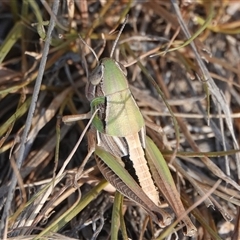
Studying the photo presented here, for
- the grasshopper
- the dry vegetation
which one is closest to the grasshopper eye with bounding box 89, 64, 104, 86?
the grasshopper

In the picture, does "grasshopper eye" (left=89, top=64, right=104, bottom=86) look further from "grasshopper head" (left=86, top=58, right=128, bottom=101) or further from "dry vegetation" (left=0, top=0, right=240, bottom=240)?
"dry vegetation" (left=0, top=0, right=240, bottom=240)

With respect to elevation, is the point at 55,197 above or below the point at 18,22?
below

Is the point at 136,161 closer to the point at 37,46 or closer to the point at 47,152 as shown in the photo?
the point at 47,152

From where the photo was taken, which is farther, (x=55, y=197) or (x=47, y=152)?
(x=47, y=152)

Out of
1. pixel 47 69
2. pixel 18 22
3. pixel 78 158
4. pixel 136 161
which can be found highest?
pixel 18 22

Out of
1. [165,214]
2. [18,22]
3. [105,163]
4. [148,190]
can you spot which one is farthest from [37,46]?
[165,214]

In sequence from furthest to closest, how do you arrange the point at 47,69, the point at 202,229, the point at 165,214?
the point at 47,69 < the point at 202,229 < the point at 165,214
